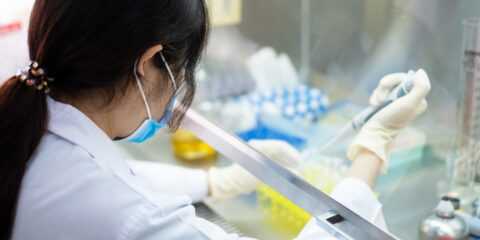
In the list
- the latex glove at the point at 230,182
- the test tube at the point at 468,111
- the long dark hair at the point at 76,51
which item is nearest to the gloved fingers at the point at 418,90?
the test tube at the point at 468,111

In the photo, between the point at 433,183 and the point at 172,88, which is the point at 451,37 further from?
the point at 172,88

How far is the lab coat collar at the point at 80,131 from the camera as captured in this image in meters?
0.92

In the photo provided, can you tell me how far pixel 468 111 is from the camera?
1.25 m

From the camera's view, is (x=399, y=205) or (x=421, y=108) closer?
(x=421, y=108)

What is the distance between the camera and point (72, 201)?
86 cm

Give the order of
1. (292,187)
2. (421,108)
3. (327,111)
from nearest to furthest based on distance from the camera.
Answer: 1. (292,187)
2. (421,108)
3. (327,111)

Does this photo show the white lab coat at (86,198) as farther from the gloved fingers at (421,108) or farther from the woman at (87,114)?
the gloved fingers at (421,108)

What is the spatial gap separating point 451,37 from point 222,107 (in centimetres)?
88

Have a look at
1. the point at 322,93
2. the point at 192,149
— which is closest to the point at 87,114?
the point at 192,149

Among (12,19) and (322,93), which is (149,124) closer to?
(322,93)

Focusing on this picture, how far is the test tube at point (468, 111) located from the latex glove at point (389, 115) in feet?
0.41

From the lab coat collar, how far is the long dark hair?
0.07ft

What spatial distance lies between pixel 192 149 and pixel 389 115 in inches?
32.4

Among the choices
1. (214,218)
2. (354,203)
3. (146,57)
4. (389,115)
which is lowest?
(214,218)
